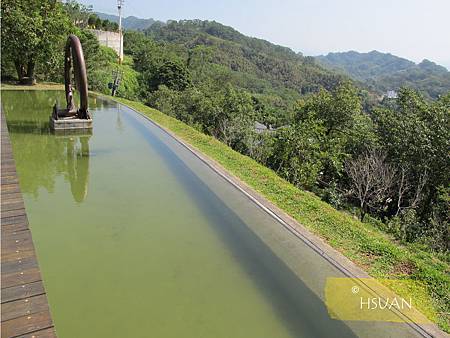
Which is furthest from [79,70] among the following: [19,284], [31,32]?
[19,284]

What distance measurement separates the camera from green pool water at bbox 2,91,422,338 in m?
3.61

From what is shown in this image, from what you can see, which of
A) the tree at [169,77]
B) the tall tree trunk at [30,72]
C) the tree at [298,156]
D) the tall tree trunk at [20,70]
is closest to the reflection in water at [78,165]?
the tree at [298,156]

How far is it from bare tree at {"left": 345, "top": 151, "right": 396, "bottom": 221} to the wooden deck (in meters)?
10.3

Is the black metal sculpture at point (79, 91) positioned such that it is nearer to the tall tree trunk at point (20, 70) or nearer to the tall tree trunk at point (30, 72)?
the tall tree trunk at point (30, 72)

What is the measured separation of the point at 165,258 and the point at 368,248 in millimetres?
2864

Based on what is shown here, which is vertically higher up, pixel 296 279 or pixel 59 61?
pixel 59 61

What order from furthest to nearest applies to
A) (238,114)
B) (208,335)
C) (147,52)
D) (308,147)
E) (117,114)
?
(147,52) < (238,114) < (117,114) < (308,147) < (208,335)

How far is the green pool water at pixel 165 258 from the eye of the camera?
361 centimetres

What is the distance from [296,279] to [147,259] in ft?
6.29

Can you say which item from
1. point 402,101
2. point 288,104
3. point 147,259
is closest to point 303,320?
point 147,259

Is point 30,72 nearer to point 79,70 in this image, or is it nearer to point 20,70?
point 20,70

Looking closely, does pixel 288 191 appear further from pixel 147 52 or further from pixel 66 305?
pixel 147 52

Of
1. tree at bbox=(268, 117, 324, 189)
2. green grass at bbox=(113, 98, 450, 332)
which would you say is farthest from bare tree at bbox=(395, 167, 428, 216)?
green grass at bbox=(113, 98, 450, 332)

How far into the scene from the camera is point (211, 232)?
18.3 ft
